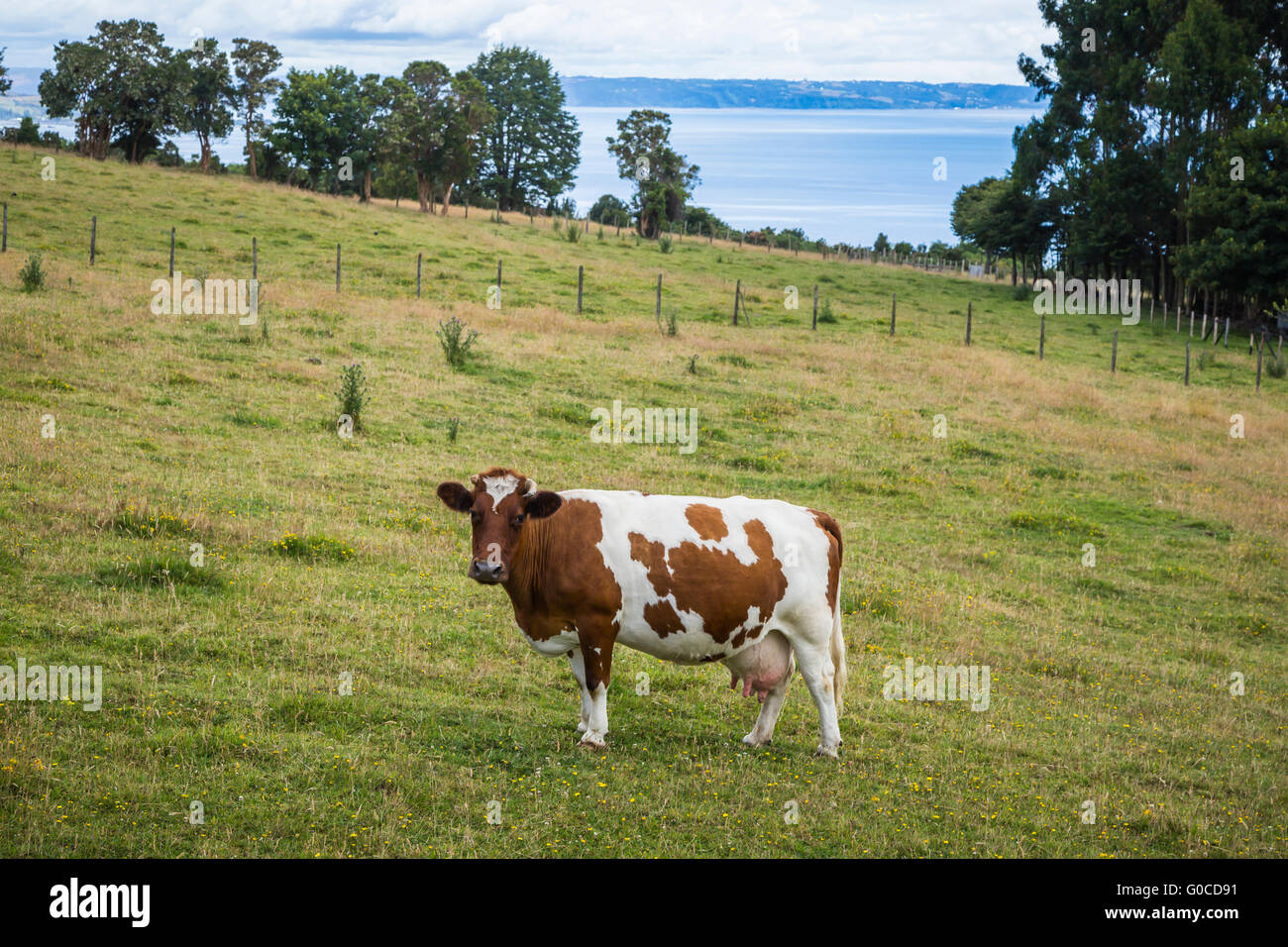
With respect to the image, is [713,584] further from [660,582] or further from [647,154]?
[647,154]

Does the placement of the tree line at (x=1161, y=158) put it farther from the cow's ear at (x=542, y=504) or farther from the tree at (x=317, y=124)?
the cow's ear at (x=542, y=504)

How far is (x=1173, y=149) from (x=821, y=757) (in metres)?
54.4

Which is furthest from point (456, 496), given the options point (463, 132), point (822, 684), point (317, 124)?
point (317, 124)

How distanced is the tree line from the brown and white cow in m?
47.0

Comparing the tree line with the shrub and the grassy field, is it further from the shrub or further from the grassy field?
the shrub

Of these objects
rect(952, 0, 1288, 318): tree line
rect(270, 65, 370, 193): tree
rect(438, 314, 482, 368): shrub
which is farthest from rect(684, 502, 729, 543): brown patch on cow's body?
rect(270, 65, 370, 193): tree

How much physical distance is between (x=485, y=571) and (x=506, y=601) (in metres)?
4.76

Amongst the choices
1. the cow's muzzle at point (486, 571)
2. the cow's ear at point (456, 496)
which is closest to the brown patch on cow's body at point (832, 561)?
the cow's muzzle at point (486, 571)

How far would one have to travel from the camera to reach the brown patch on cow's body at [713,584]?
9375 millimetres

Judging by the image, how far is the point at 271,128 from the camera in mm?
70562

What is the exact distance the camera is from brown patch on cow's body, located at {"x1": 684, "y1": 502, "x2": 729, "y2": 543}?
9680mm

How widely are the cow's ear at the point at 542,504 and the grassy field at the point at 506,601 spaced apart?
1.92 metres

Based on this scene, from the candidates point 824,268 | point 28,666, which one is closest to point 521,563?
point 28,666
